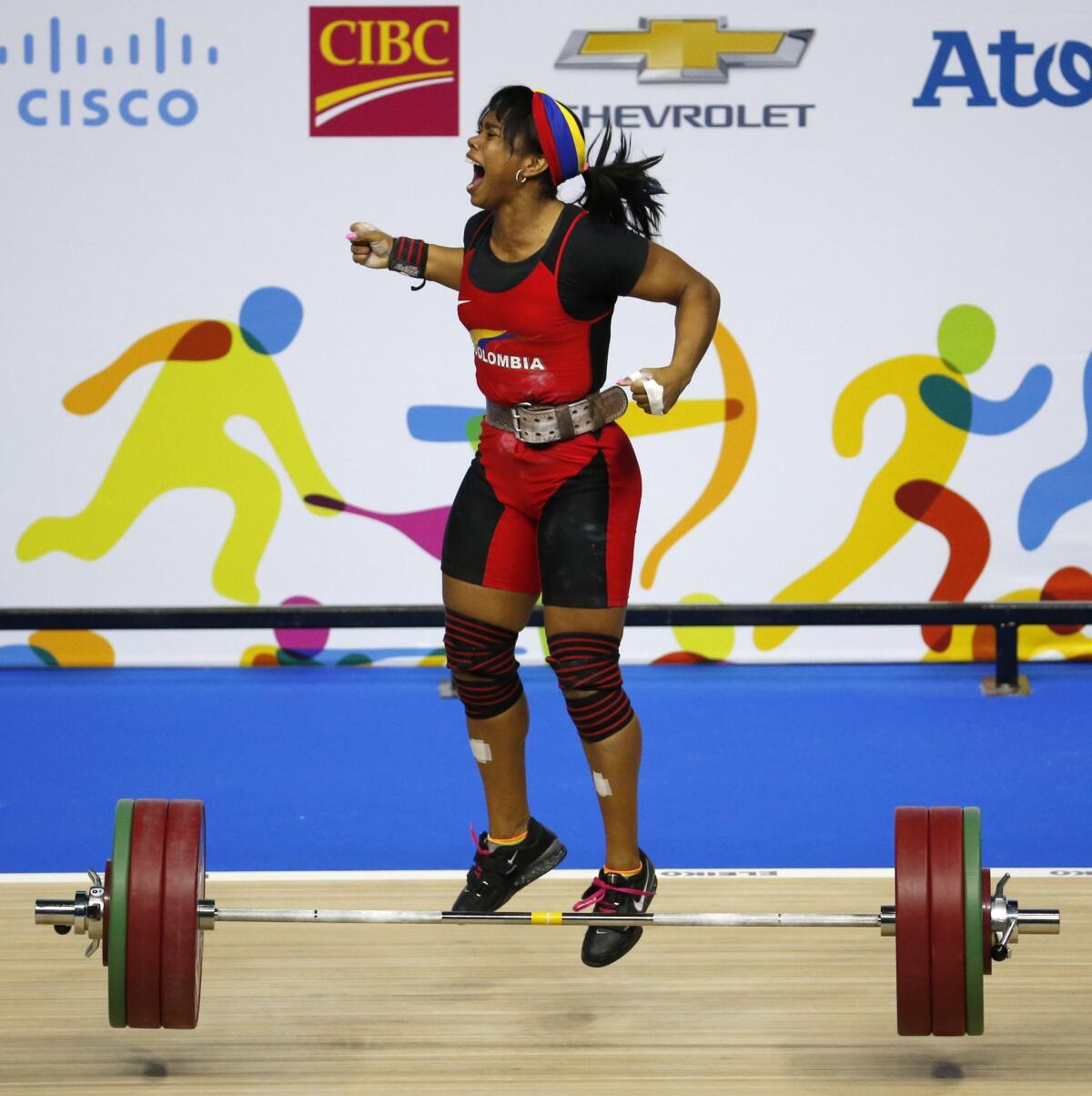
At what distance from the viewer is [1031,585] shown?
635 centimetres

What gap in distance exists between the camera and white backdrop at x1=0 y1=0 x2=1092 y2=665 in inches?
239

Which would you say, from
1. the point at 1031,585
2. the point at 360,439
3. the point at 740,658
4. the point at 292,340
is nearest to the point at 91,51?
the point at 292,340

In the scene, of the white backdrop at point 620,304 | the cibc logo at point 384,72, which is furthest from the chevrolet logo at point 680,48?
the cibc logo at point 384,72

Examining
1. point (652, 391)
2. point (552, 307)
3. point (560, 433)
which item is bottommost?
point (560, 433)

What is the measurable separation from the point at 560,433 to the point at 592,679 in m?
0.47

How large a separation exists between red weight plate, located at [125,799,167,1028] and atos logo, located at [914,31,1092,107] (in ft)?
13.4

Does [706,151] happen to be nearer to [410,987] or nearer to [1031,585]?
[1031,585]

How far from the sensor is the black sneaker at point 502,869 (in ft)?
11.8

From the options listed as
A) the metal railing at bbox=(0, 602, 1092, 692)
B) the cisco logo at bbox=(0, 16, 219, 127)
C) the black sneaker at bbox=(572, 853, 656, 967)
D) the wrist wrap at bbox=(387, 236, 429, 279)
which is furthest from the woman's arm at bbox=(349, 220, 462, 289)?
the cisco logo at bbox=(0, 16, 219, 127)

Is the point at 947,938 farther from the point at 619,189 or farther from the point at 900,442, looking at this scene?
the point at 900,442

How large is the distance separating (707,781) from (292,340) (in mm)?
2184

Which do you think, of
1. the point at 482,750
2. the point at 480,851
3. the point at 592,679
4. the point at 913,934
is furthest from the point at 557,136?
the point at 913,934

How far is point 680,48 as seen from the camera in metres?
6.04

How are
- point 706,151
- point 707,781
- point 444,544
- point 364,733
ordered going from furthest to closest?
1. point 706,151
2. point 364,733
3. point 707,781
4. point 444,544
